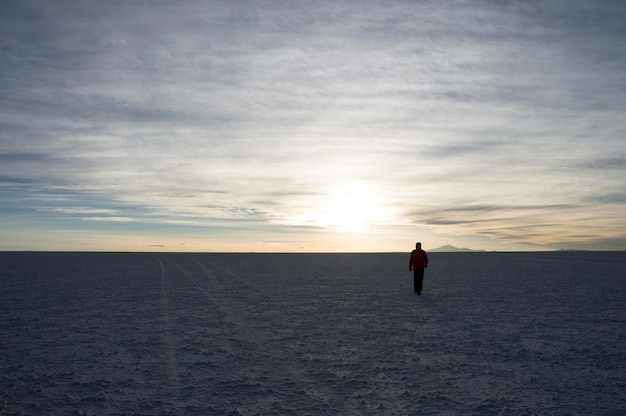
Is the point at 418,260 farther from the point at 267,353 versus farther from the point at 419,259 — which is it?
the point at 267,353

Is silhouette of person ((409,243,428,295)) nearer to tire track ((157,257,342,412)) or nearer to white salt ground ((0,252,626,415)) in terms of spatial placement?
white salt ground ((0,252,626,415))

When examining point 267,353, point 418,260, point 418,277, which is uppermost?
point 418,260

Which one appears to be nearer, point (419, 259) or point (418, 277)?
point (419, 259)

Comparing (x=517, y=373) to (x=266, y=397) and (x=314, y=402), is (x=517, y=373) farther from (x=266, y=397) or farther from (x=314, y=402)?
(x=266, y=397)

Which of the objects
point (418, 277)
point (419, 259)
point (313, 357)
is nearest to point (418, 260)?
point (419, 259)

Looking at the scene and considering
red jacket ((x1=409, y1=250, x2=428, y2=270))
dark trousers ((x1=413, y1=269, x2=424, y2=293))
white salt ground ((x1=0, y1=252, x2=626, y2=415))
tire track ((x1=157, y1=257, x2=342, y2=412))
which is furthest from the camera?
dark trousers ((x1=413, y1=269, x2=424, y2=293))

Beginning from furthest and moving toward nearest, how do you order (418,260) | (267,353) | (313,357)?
(418,260), (267,353), (313,357)

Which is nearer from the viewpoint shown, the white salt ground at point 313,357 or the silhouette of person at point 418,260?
the white salt ground at point 313,357

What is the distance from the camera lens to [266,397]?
632cm

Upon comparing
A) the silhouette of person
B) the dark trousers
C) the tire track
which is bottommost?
the tire track

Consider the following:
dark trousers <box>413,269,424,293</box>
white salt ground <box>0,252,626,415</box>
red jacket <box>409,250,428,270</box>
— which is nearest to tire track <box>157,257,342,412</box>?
white salt ground <box>0,252,626,415</box>

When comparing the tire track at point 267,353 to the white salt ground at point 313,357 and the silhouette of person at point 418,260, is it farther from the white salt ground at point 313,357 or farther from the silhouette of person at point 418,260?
the silhouette of person at point 418,260

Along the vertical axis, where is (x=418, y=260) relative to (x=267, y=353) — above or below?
above

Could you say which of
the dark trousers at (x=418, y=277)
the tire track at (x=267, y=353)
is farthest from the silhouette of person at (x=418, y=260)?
the tire track at (x=267, y=353)
